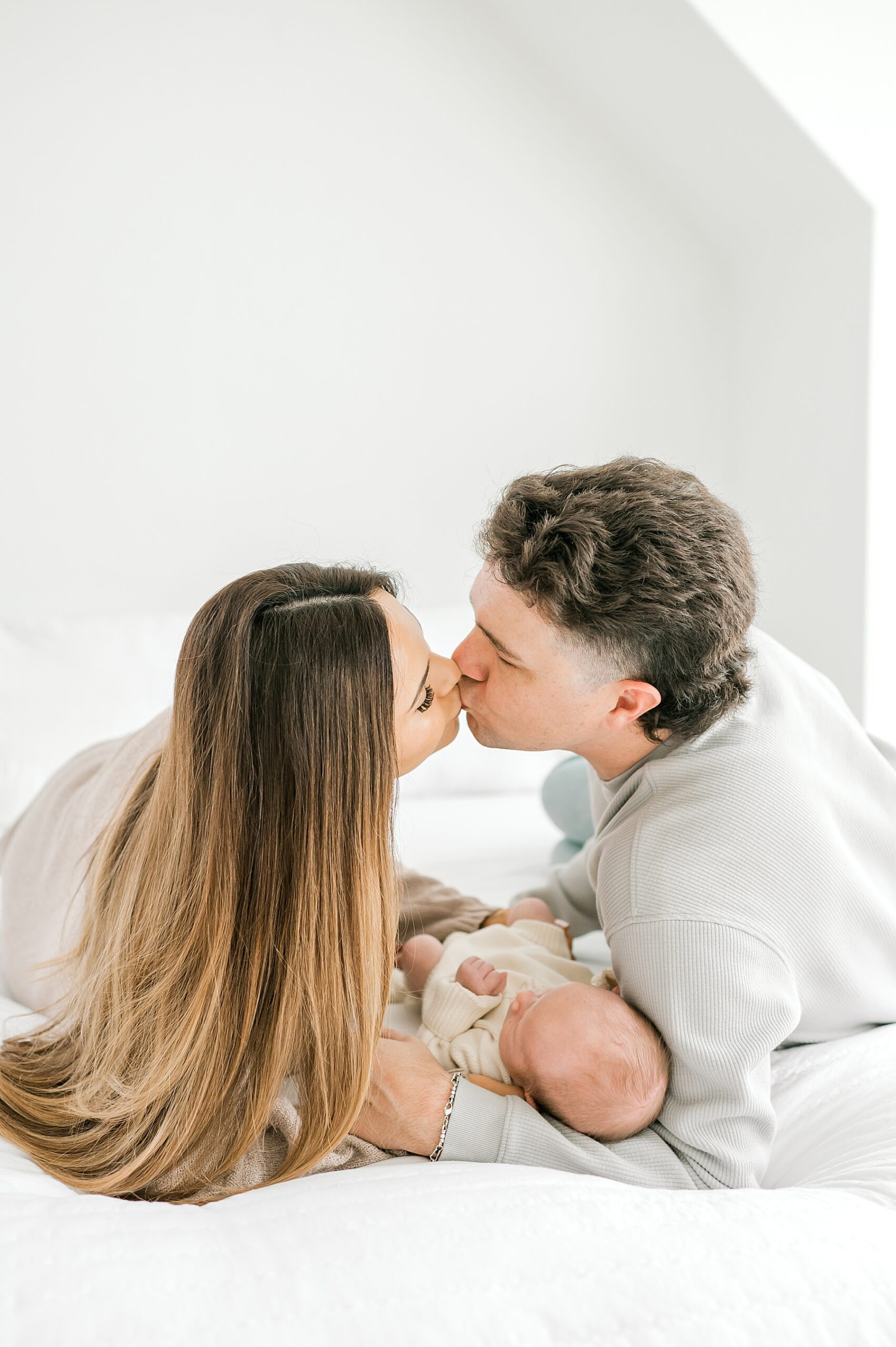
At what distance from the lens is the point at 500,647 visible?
1.26 metres

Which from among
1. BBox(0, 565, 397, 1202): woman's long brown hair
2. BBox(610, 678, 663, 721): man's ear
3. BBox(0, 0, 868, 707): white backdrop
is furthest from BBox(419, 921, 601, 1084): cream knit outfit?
BBox(0, 0, 868, 707): white backdrop

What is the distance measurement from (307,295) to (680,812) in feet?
6.60

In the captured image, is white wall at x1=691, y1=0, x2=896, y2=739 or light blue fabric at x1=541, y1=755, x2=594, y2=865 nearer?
light blue fabric at x1=541, y1=755, x2=594, y2=865

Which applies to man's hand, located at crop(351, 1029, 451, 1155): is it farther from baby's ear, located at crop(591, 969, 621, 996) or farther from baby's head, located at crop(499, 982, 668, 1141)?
baby's ear, located at crop(591, 969, 621, 996)

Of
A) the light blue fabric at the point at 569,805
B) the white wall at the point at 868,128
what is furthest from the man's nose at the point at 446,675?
the white wall at the point at 868,128

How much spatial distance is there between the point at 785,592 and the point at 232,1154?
2309 millimetres

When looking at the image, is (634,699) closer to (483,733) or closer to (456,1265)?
(483,733)

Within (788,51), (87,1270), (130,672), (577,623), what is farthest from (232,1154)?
(788,51)

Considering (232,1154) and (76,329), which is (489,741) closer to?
(232,1154)

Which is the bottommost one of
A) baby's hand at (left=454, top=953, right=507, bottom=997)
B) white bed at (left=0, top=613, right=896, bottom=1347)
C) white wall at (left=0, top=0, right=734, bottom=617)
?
baby's hand at (left=454, top=953, right=507, bottom=997)

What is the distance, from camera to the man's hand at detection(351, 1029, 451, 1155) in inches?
41.7

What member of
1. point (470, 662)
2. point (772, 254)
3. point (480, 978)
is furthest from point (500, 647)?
point (772, 254)

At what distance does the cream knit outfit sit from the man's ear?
14.0 inches

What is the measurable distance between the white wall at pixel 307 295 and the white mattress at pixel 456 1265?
1968mm
